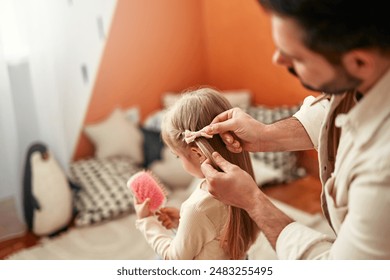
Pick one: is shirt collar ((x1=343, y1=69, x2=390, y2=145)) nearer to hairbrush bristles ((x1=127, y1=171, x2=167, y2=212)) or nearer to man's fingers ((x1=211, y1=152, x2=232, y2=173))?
man's fingers ((x1=211, y1=152, x2=232, y2=173))

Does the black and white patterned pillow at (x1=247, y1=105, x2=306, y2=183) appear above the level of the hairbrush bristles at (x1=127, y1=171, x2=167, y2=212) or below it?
below

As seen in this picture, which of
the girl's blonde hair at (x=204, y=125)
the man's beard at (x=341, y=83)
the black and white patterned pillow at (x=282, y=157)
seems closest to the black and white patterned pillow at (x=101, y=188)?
the black and white patterned pillow at (x=282, y=157)

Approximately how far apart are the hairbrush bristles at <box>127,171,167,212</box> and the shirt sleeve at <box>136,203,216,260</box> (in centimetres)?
9

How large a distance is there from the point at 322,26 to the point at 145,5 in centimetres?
203

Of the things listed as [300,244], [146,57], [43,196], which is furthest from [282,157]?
[300,244]

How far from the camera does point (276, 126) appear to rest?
0.95 m

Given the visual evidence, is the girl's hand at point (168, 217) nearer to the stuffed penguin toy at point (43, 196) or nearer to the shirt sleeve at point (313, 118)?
the shirt sleeve at point (313, 118)

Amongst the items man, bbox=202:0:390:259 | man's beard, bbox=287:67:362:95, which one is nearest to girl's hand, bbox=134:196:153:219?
man, bbox=202:0:390:259

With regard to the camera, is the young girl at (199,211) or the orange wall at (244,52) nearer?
the young girl at (199,211)

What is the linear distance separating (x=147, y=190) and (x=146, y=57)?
1.70m

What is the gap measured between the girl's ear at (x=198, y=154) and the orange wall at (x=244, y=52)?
4.60 ft

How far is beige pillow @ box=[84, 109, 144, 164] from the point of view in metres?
2.42

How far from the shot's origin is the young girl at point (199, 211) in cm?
92

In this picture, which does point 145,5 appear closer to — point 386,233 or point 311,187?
point 311,187
